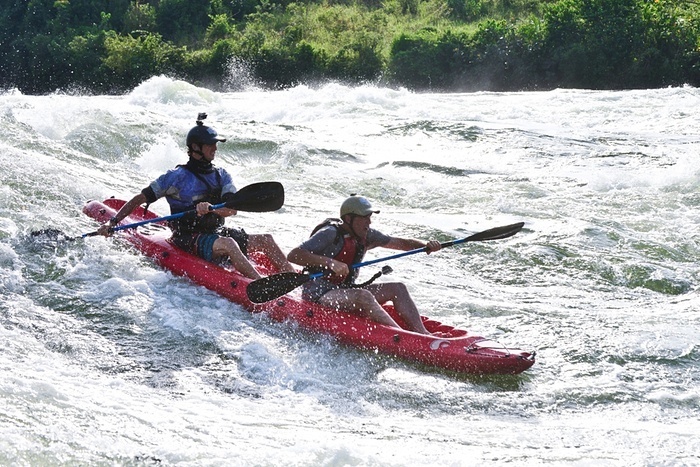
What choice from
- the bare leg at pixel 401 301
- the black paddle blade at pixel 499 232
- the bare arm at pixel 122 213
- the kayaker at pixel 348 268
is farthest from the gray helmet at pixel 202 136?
the black paddle blade at pixel 499 232

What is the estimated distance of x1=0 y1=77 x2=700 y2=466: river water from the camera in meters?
4.71

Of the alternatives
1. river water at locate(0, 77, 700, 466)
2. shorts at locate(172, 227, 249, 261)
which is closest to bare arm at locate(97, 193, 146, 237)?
river water at locate(0, 77, 700, 466)

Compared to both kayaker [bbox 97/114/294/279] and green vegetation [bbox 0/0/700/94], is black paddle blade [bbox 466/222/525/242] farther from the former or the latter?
green vegetation [bbox 0/0/700/94]

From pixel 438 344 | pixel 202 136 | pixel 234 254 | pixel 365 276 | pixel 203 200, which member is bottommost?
pixel 365 276

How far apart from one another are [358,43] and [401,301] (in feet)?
63.8

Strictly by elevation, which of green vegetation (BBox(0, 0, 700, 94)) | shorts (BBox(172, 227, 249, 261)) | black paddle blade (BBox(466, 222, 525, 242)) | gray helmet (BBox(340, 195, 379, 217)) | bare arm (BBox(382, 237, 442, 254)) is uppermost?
green vegetation (BBox(0, 0, 700, 94))

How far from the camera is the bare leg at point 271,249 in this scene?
678cm

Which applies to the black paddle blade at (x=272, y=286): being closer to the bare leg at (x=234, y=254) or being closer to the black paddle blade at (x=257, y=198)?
the bare leg at (x=234, y=254)

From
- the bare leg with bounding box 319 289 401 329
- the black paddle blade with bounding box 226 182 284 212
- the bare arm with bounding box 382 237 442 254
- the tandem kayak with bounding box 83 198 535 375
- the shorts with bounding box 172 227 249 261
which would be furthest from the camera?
the shorts with bounding box 172 227 249 261

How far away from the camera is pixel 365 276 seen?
793 centimetres

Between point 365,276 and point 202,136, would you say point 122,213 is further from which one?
point 365,276

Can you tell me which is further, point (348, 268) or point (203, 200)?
point (203, 200)

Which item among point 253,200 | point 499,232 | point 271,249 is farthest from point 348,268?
point 499,232

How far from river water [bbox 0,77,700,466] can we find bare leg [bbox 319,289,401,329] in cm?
24
